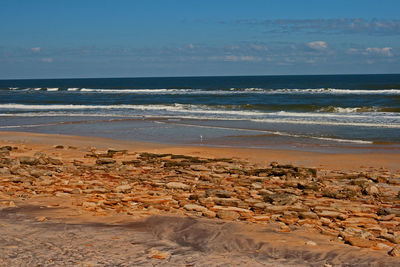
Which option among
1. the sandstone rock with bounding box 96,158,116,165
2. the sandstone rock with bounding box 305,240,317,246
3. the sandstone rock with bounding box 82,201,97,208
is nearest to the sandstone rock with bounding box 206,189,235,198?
the sandstone rock with bounding box 82,201,97,208

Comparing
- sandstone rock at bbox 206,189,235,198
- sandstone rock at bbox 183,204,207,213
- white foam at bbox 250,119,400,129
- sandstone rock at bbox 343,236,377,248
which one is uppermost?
white foam at bbox 250,119,400,129

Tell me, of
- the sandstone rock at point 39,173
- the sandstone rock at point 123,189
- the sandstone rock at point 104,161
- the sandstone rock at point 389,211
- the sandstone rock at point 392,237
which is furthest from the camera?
the sandstone rock at point 104,161

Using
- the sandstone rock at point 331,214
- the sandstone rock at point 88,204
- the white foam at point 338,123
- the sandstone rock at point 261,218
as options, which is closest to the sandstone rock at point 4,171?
the sandstone rock at point 88,204

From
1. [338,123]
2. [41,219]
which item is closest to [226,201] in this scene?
[41,219]

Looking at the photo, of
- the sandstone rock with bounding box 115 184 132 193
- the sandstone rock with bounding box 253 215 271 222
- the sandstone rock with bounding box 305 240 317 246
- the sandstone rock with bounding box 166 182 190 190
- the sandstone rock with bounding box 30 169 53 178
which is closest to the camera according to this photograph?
the sandstone rock with bounding box 305 240 317 246

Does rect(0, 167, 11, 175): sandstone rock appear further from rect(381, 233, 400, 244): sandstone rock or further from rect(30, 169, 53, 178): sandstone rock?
rect(381, 233, 400, 244): sandstone rock

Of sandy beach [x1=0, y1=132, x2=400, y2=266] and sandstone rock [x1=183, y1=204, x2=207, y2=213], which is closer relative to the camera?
sandy beach [x1=0, y1=132, x2=400, y2=266]

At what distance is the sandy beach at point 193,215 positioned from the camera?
454 centimetres

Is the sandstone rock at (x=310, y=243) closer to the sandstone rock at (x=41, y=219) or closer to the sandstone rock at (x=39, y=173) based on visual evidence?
the sandstone rock at (x=41, y=219)

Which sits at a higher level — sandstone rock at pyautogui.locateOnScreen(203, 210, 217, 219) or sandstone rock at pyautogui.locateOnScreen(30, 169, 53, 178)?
sandstone rock at pyautogui.locateOnScreen(30, 169, 53, 178)

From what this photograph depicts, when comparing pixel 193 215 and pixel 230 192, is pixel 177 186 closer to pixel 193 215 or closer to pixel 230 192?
pixel 230 192

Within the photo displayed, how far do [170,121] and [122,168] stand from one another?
51.0 feet

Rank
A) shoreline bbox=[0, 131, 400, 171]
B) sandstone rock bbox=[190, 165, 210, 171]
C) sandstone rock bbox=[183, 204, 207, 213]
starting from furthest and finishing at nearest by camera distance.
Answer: shoreline bbox=[0, 131, 400, 171], sandstone rock bbox=[190, 165, 210, 171], sandstone rock bbox=[183, 204, 207, 213]

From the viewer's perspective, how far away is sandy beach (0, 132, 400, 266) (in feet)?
14.9
